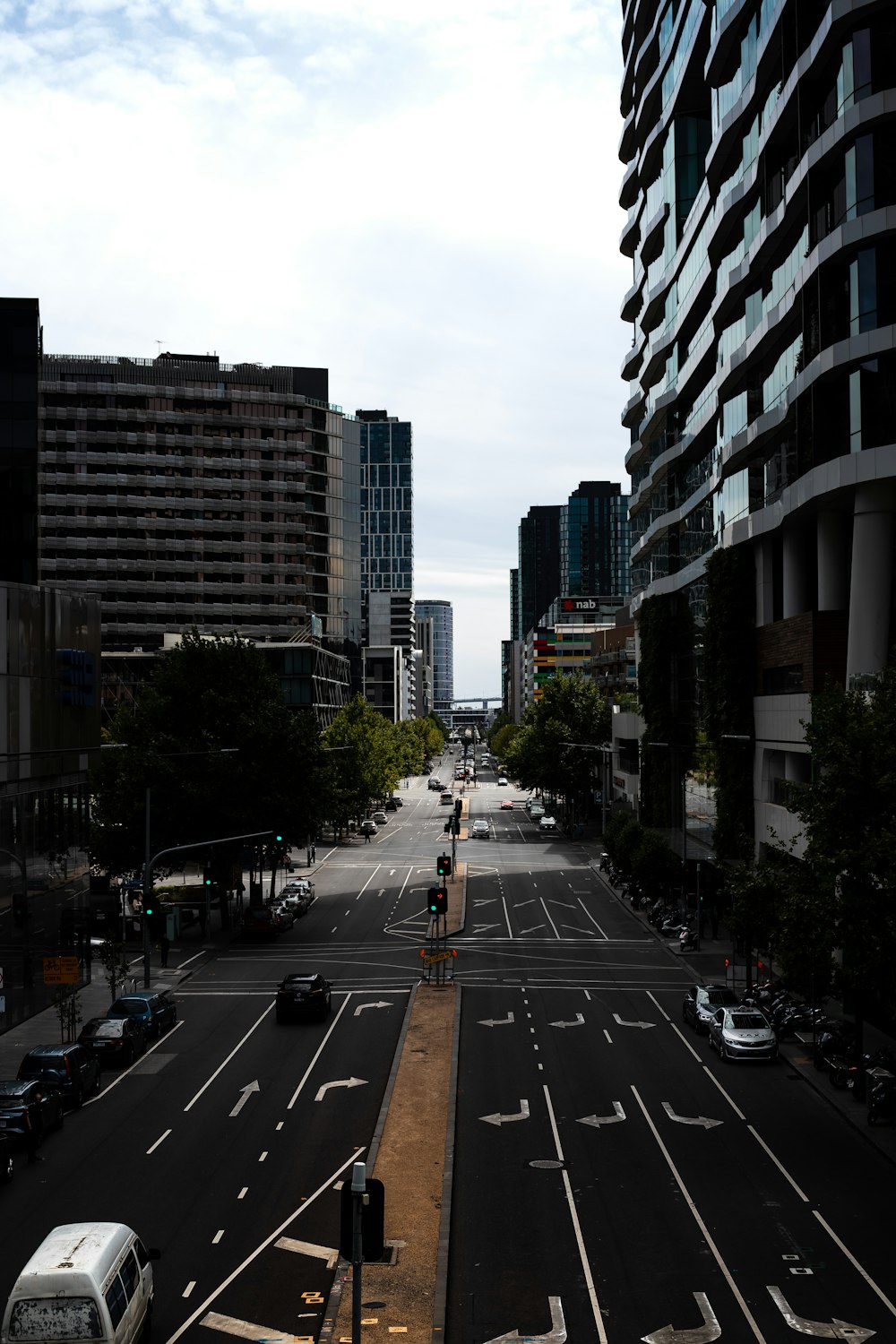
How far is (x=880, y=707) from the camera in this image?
92.0 feet

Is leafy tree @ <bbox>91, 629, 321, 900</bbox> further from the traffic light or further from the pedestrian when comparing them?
the pedestrian

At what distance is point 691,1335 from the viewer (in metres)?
18.8

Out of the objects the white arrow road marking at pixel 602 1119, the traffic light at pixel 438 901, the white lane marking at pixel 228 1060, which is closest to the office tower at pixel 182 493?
the traffic light at pixel 438 901

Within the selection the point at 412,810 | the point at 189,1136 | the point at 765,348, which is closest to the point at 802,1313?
the point at 189,1136

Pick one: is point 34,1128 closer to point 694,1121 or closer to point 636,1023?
point 694,1121

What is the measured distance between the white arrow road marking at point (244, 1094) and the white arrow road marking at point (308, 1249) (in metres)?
9.47

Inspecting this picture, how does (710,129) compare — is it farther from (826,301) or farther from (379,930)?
(379,930)

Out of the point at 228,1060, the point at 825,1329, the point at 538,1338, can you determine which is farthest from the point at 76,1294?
the point at 228,1060

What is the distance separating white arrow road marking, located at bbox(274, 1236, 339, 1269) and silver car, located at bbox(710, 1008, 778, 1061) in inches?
715

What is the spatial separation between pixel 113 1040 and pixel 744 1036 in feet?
62.3

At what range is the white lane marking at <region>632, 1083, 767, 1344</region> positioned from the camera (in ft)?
63.3

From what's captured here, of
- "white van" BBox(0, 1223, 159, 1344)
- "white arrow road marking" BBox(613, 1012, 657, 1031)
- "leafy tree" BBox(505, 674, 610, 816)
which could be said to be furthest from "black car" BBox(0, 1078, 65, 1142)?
"leafy tree" BBox(505, 674, 610, 816)

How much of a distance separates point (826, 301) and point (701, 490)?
24430 millimetres

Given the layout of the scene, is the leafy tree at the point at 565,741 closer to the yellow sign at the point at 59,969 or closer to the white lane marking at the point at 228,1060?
the white lane marking at the point at 228,1060
